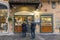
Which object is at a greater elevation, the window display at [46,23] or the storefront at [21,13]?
the storefront at [21,13]

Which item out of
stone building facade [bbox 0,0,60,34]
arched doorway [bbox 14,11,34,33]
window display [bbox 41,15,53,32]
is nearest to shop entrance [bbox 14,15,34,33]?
arched doorway [bbox 14,11,34,33]

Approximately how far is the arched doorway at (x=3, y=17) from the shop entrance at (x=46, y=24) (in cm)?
475

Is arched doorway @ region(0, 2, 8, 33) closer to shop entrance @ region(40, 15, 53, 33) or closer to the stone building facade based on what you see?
the stone building facade

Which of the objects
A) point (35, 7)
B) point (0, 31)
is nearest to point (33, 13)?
point (35, 7)

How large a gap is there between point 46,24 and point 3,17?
5760 millimetres

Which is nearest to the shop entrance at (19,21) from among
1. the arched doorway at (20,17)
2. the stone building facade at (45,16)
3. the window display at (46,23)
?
the arched doorway at (20,17)

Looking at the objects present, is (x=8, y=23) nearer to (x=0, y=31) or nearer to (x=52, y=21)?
(x=0, y=31)

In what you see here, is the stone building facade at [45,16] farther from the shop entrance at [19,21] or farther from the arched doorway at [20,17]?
the shop entrance at [19,21]

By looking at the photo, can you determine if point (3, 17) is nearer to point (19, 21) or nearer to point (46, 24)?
point (19, 21)

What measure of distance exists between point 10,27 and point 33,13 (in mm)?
3544

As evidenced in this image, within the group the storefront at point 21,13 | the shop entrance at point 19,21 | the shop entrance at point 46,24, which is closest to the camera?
the storefront at point 21,13

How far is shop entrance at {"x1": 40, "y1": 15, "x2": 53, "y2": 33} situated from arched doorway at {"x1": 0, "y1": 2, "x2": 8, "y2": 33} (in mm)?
4754

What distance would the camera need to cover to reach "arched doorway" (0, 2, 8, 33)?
88.2 feet

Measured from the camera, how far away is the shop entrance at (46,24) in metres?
27.1
